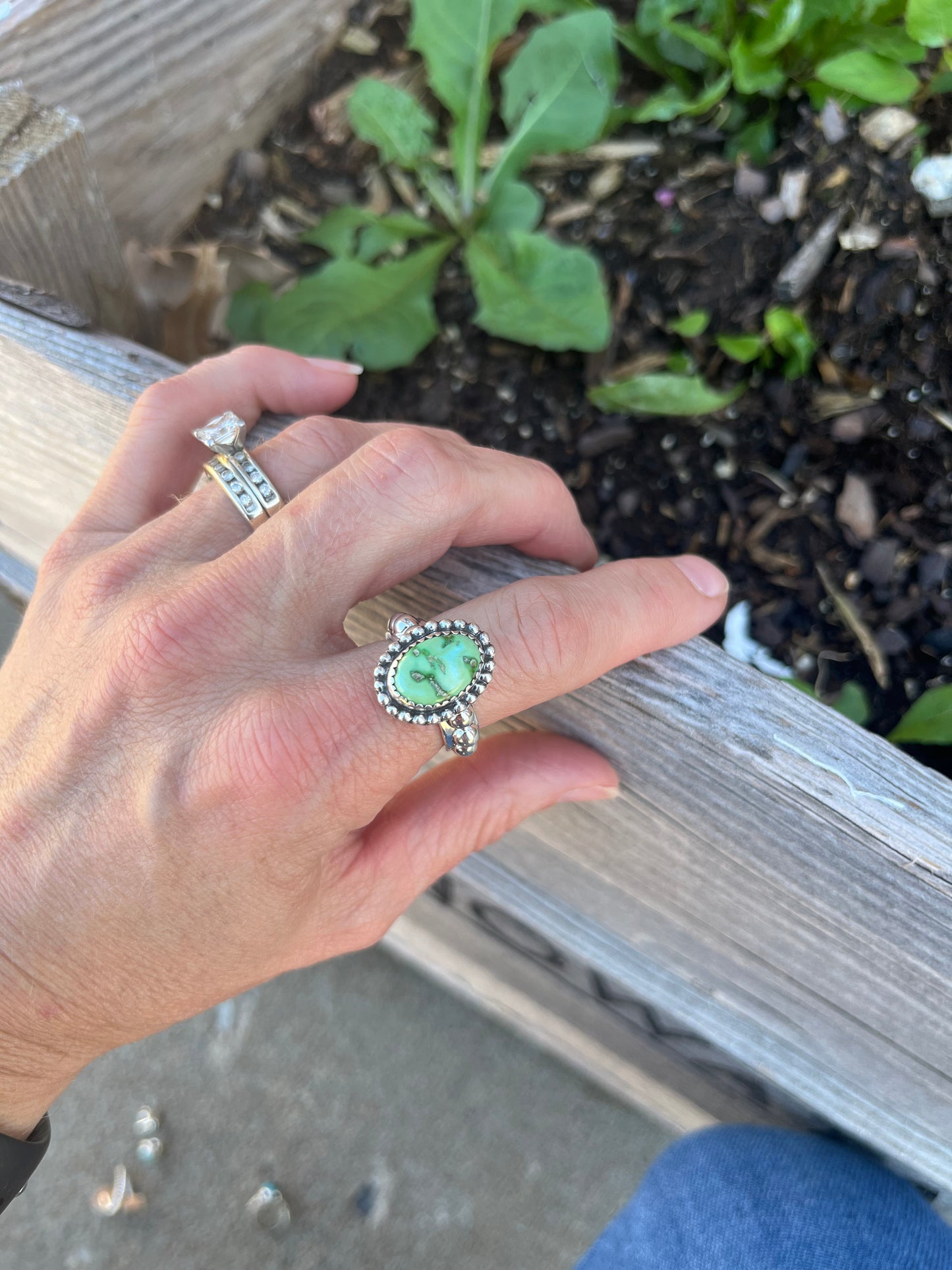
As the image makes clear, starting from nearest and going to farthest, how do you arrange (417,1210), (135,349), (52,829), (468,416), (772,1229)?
(52,829) → (135,349) → (772,1229) → (468,416) → (417,1210)

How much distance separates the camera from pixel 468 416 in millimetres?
1513

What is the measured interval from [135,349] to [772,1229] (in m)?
1.40

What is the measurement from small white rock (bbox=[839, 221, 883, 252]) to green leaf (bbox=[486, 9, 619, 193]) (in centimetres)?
43

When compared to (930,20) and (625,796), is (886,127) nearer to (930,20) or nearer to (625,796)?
(930,20)

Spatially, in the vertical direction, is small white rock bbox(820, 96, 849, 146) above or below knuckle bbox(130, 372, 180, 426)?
below

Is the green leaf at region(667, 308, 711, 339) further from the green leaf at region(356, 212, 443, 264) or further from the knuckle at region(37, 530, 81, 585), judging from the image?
the knuckle at region(37, 530, 81, 585)

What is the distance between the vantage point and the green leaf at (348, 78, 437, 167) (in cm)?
147

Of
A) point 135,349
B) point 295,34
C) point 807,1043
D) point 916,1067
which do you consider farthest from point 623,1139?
point 295,34

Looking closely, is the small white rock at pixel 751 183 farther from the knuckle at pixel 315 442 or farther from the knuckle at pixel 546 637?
the knuckle at pixel 546 637

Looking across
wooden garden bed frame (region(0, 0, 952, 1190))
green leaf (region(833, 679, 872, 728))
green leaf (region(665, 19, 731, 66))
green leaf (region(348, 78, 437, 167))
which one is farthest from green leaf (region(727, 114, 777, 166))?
green leaf (region(833, 679, 872, 728))

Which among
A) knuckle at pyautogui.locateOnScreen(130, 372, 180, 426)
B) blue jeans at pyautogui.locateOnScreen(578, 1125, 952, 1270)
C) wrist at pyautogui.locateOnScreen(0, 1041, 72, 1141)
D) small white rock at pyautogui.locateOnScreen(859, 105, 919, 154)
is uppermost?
knuckle at pyautogui.locateOnScreen(130, 372, 180, 426)

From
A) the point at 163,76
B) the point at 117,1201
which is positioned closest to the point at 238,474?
the point at 163,76

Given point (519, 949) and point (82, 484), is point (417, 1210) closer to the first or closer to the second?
point (519, 949)

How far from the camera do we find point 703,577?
935 mm
